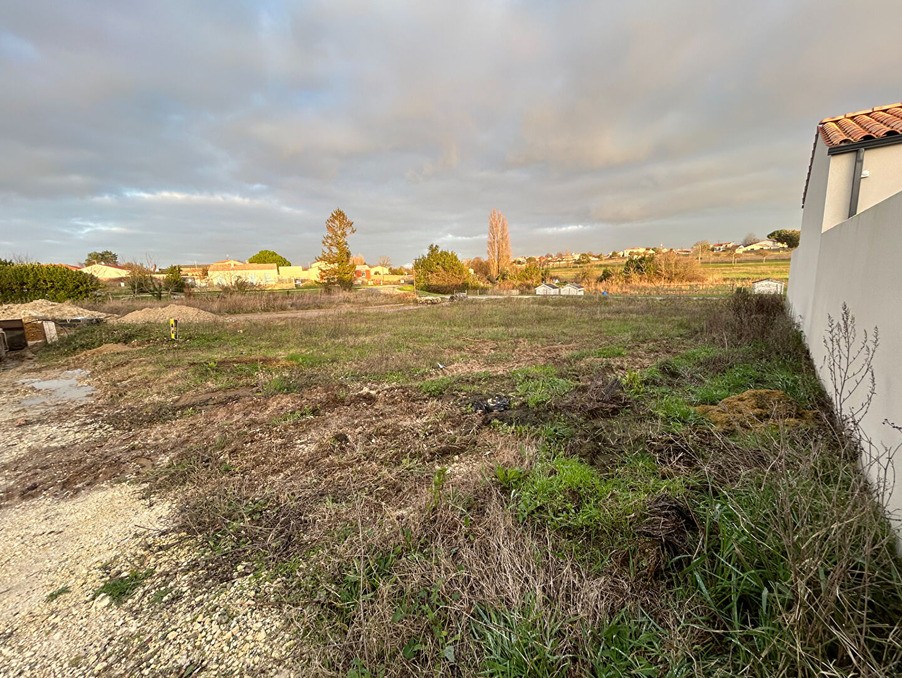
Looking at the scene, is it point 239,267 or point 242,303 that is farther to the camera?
point 239,267

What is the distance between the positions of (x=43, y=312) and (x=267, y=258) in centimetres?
5703

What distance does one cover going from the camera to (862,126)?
6.60 metres

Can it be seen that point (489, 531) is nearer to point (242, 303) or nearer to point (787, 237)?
point (242, 303)

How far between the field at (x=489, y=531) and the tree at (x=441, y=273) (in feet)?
110

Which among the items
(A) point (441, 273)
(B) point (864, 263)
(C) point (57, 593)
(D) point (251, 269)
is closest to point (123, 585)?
(C) point (57, 593)

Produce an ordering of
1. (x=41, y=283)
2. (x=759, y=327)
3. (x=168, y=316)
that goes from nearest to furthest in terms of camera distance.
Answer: (x=759, y=327) → (x=168, y=316) → (x=41, y=283)

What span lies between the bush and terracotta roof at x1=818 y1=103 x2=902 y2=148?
102ft

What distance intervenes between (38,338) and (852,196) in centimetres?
2047

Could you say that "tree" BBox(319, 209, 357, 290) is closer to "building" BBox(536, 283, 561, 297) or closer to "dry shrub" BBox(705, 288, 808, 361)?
"building" BBox(536, 283, 561, 297)

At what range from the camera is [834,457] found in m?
2.69

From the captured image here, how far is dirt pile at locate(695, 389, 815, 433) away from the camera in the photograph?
11.6ft

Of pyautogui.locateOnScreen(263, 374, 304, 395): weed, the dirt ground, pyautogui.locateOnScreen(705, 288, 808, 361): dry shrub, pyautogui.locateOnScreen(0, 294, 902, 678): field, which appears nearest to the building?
pyautogui.locateOnScreen(705, 288, 808, 361): dry shrub

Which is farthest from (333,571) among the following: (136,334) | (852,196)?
(136,334)

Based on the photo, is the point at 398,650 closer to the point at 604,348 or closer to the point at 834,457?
the point at 834,457
